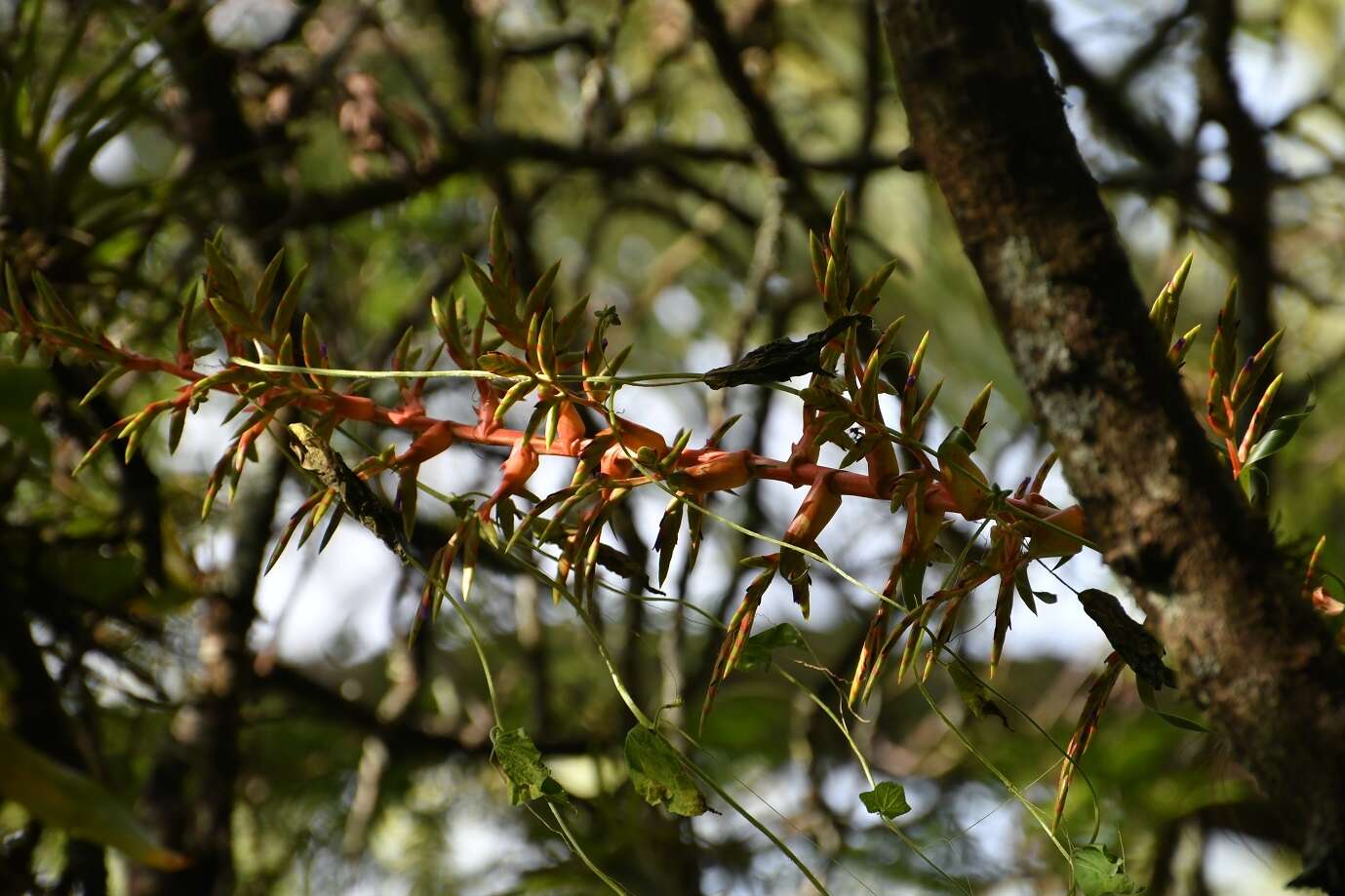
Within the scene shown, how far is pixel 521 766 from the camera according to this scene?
0.48 m

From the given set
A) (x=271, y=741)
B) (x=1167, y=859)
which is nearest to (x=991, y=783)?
(x=1167, y=859)

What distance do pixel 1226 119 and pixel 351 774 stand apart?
1.37 metres

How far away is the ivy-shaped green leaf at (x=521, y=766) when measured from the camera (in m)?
0.48

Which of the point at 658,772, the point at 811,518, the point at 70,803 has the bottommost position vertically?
the point at 70,803

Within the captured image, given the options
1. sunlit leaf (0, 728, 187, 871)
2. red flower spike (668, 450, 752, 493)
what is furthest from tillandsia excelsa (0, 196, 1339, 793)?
sunlit leaf (0, 728, 187, 871)

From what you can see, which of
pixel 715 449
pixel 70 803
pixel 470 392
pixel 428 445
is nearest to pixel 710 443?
pixel 715 449

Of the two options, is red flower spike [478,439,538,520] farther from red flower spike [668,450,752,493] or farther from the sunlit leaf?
the sunlit leaf

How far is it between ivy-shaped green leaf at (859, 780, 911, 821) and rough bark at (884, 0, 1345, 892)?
16 cm

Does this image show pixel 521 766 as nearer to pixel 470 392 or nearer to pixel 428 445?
pixel 428 445

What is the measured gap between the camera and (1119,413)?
0.36 m

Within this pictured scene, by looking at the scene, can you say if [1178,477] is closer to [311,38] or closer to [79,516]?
[79,516]

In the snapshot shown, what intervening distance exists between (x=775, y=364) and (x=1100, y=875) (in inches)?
8.6

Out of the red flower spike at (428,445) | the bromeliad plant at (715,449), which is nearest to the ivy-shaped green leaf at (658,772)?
the bromeliad plant at (715,449)

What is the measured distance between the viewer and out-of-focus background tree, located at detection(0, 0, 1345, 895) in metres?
0.93
